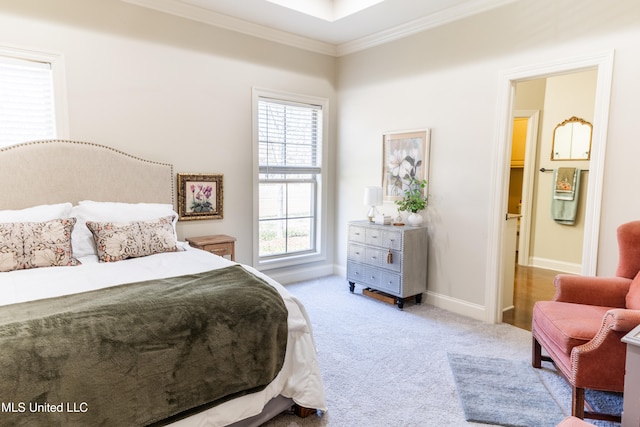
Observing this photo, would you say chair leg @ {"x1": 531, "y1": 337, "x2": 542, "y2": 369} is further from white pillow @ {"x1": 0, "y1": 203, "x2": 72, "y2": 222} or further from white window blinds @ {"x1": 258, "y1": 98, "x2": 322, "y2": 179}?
white pillow @ {"x1": 0, "y1": 203, "x2": 72, "y2": 222}

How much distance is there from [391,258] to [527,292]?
1.90 m

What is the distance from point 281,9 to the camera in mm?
3795

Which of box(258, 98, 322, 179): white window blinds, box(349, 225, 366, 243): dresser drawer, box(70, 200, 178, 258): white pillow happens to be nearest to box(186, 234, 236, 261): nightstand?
box(70, 200, 178, 258): white pillow

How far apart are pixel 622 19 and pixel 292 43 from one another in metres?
3.12

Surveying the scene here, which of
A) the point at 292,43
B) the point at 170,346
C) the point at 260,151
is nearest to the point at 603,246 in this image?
the point at 170,346

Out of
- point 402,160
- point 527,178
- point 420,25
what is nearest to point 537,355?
point 402,160

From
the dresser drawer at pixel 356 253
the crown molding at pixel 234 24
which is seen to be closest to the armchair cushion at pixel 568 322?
the dresser drawer at pixel 356 253

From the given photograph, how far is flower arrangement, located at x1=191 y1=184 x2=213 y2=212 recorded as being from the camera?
394cm

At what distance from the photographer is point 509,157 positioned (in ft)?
11.4

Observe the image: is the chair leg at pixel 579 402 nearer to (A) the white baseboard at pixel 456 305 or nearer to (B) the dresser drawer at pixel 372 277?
(A) the white baseboard at pixel 456 305

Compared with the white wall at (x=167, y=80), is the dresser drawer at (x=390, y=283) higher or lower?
lower

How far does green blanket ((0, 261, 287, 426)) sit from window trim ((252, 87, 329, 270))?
2.30 meters

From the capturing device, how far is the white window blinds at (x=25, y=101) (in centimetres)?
304

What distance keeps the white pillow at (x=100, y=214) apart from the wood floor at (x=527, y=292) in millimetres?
3368
